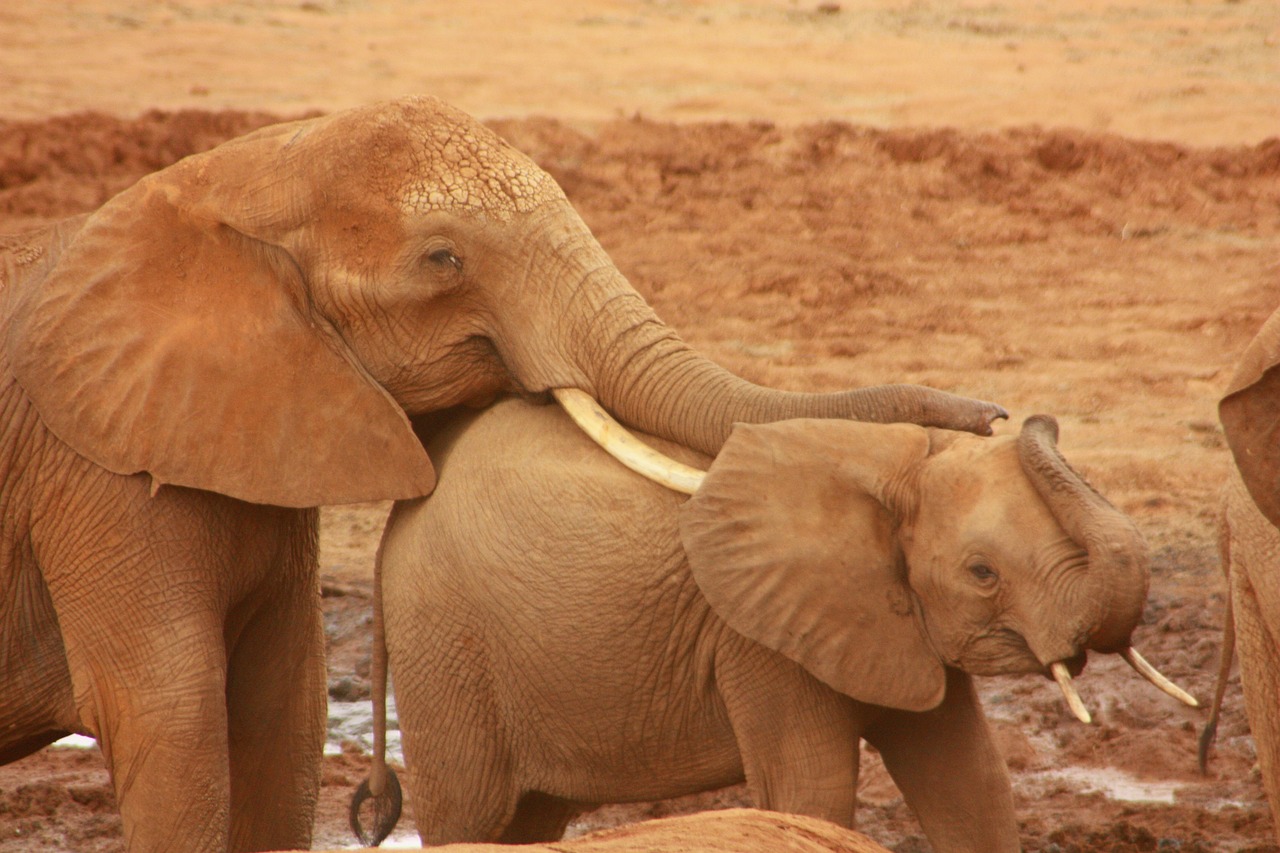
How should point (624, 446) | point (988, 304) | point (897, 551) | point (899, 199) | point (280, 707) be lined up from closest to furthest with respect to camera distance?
point (897, 551) → point (624, 446) → point (280, 707) → point (988, 304) → point (899, 199)

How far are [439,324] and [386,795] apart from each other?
118 cm

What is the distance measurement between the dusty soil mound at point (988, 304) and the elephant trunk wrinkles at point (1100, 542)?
1.80 metres

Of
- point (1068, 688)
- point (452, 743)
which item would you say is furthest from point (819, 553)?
point (452, 743)

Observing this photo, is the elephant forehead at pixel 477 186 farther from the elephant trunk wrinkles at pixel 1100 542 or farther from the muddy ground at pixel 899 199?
the muddy ground at pixel 899 199

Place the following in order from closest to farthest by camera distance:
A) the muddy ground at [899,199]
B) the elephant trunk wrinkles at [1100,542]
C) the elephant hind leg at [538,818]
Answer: the elephant trunk wrinkles at [1100,542], the elephant hind leg at [538,818], the muddy ground at [899,199]

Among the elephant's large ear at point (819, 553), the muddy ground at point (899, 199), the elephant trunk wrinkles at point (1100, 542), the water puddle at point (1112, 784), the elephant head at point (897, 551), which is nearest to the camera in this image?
the elephant trunk wrinkles at point (1100, 542)

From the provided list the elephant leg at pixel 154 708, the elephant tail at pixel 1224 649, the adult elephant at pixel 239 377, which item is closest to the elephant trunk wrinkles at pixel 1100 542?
the adult elephant at pixel 239 377

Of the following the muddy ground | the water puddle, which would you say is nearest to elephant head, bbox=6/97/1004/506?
the muddy ground

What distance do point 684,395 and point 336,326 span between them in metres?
0.74

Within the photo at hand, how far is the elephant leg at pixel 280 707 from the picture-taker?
15.4 ft

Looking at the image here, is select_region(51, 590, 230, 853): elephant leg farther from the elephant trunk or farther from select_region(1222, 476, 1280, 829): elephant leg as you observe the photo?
select_region(1222, 476, 1280, 829): elephant leg

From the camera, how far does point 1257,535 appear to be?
4199mm

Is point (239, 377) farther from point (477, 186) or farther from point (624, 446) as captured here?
point (624, 446)

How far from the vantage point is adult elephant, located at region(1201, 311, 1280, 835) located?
3646mm
